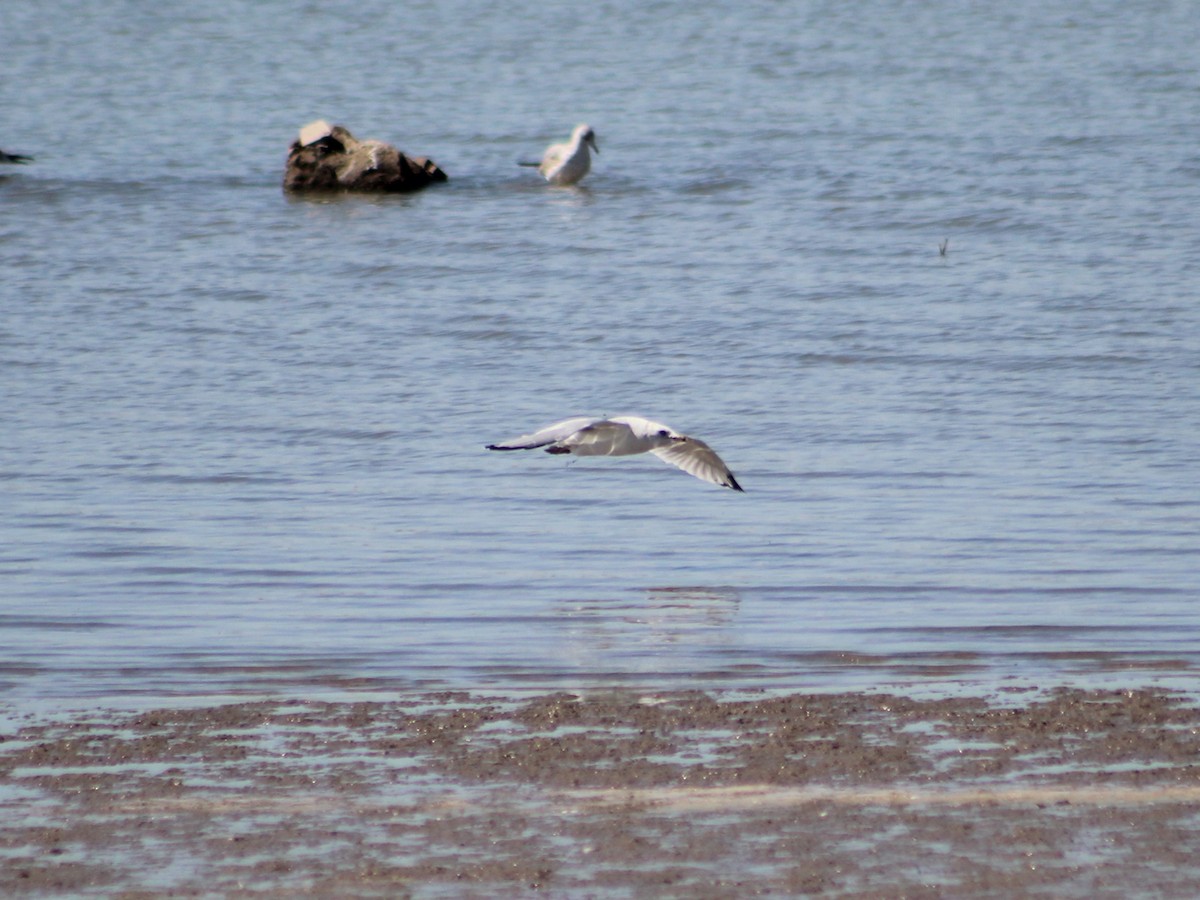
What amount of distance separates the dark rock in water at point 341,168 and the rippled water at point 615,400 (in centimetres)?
40

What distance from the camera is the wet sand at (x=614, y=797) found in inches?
174

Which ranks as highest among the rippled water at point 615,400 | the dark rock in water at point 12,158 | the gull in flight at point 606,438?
the dark rock in water at point 12,158

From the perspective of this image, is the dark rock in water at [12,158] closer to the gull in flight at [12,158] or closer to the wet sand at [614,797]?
the gull in flight at [12,158]

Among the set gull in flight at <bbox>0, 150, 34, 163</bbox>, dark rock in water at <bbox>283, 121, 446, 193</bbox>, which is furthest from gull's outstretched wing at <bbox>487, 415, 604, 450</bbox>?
gull in flight at <bbox>0, 150, 34, 163</bbox>

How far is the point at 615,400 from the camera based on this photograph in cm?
1228

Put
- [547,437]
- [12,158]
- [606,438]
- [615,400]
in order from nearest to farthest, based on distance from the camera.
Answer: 1. [547,437]
2. [606,438]
3. [615,400]
4. [12,158]

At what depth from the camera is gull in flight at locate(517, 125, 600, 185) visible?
22.2 m

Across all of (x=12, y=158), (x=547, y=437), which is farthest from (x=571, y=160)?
(x=547, y=437)

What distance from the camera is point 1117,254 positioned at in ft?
55.6

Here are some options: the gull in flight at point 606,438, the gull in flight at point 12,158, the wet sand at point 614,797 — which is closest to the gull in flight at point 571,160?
the gull in flight at point 12,158

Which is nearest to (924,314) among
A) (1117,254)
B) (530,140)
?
(1117,254)

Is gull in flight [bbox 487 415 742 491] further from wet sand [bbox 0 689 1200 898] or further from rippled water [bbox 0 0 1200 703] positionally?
wet sand [bbox 0 689 1200 898]

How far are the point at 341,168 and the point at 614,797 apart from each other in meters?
18.0

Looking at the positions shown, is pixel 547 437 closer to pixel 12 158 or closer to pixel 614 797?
pixel 614 797
